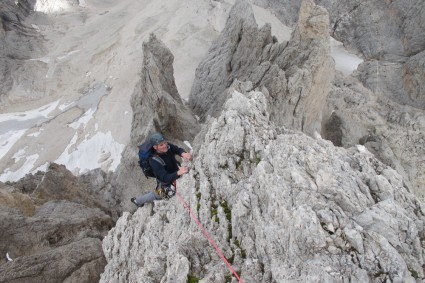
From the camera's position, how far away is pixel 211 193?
13.5 meters

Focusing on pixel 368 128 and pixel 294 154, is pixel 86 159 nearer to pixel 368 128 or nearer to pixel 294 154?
pixel 368 128

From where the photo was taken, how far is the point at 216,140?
1502 cm

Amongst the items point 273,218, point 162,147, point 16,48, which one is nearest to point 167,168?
point 162,147

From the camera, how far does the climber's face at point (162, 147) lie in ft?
44.9

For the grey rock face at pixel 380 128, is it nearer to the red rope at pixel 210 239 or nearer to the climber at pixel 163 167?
the climber at pixel 163 167

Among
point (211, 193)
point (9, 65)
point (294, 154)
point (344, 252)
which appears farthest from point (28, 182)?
point (9, 65)

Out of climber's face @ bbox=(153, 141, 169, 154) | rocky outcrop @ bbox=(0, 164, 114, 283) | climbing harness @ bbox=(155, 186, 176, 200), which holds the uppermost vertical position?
climber's face @ bbox=(153, 141, 169, 154)

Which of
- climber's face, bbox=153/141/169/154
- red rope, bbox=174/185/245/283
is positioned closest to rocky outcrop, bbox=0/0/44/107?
climber's face, bbox=153/141/169/154

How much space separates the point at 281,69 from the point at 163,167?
20.5m

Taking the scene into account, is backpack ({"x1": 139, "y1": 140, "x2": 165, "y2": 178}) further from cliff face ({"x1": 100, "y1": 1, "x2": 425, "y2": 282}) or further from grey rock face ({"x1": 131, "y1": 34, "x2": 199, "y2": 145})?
A: grey rock face ({"x1": 131, "y1": 34, "x2": 199, "y2": 145})

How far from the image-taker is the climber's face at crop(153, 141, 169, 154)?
13677 millimetres

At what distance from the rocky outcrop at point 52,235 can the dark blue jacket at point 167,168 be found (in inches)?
200

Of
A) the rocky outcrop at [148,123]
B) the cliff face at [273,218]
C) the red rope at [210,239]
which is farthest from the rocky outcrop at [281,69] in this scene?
the red rope at [210,239]

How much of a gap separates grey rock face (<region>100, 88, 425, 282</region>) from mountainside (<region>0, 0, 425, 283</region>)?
0.15ft
